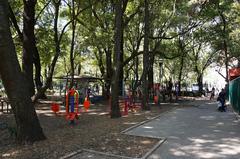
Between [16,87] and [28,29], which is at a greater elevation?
[28,29]

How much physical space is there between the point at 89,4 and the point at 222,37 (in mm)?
11675

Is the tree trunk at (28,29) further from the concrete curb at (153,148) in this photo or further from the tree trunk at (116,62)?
the concrete curb at (153,148)

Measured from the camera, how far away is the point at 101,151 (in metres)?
8.17

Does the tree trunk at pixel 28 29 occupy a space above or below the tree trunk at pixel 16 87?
above

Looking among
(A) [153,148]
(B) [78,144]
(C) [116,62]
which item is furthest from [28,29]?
(A) [153,148]

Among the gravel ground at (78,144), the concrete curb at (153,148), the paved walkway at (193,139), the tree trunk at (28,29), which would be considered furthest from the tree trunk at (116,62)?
the tree trunk at (28,29)

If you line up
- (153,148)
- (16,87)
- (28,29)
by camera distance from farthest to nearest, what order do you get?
(28,29) < (16,87) < (153,148)

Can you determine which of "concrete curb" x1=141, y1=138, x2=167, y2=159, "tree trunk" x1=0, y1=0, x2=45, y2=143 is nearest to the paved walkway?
"concrete curb" x1=141, y1=138, x2=167, y2=159

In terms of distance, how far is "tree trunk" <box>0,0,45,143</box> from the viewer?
8.38m

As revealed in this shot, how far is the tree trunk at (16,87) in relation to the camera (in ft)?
27.5

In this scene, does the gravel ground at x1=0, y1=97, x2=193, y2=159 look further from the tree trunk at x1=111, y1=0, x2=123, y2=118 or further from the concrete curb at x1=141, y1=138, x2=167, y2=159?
the tree trunk at x1=111, y1=0, x2=123, y2=118

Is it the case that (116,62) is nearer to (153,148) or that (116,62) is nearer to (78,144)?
(78,144)

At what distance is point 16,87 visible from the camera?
875 centimetres

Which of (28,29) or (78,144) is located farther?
(28,29)
